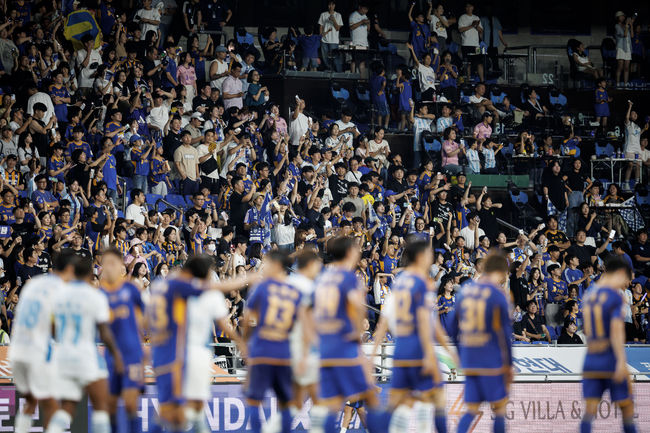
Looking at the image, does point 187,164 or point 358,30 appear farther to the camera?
point 358,30

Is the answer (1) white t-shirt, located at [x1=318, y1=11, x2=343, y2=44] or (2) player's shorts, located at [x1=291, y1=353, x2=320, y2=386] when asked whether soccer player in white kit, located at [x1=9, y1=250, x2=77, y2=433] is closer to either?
(2) player's shorts, located at [x1=291, y1=353, x2=320, y2=386]

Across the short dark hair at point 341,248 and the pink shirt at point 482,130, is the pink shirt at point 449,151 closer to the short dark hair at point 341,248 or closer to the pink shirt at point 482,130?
the pink shirt at point 482,130

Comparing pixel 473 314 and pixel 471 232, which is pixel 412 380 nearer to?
pixel 473 314

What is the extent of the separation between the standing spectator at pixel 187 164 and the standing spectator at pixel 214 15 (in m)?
5.20

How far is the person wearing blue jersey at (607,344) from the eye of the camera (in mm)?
10266

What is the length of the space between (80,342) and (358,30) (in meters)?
16.8

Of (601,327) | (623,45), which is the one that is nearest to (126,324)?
(601,327)

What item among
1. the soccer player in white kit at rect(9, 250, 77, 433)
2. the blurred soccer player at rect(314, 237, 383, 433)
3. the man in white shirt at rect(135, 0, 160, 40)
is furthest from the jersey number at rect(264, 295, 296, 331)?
the man in white shirt at rect(135, 0, 160, 40)

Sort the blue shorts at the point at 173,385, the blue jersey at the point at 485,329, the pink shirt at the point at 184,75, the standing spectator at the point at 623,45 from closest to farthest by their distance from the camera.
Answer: the blue shorts at the point at 173,385 → the blue jersey at the point at 485,329 → the pink shirt at the point at 184,75 → the standing spectator at the point at 623,45

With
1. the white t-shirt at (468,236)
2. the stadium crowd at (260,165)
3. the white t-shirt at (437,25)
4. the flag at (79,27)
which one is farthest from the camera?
the white t-shirt at (437,25)

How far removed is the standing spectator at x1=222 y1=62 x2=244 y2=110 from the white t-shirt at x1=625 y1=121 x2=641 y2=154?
32.2 ft

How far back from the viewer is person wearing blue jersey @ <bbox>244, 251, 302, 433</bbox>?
9.44 m

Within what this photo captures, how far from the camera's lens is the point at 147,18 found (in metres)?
22.4

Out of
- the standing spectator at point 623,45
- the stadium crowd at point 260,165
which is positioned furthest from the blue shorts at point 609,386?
the standing spectator at point 623,45
